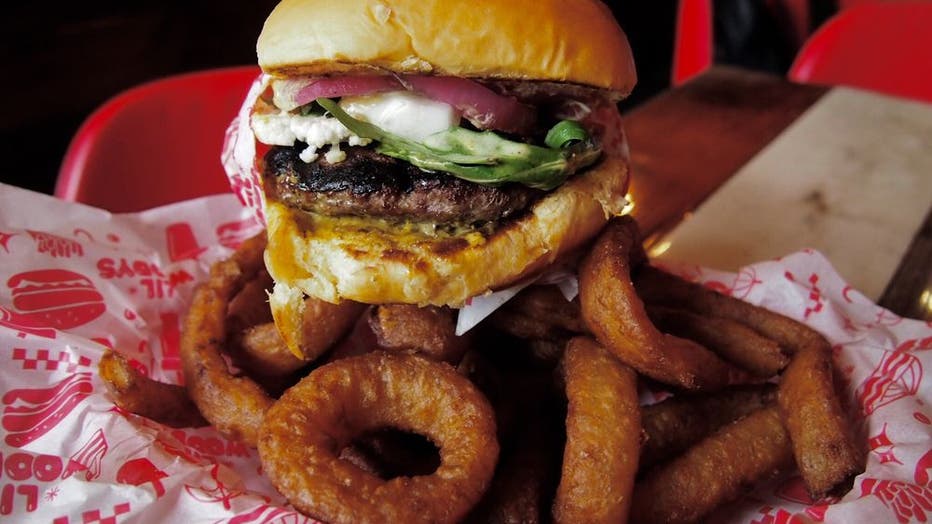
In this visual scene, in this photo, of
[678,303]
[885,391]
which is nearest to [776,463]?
[885,391]

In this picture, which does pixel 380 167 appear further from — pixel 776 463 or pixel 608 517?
pixel 776 463

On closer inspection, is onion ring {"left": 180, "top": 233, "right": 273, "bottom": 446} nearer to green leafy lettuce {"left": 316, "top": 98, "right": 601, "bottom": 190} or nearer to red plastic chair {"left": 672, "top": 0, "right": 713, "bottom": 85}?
green leafy lettuce {"left": 316, "top": 98, "right": 601, "bottom": 190}

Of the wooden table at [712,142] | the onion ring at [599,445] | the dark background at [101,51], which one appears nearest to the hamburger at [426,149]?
the onion ring at [599,445]

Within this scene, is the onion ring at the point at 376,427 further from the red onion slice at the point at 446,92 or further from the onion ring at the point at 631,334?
the red onion slice at the point at 446,92

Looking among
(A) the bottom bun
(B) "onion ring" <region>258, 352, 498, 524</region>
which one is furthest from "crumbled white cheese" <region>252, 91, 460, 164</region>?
(B) "onion ring" <region>258, 352, 498, 524</region>

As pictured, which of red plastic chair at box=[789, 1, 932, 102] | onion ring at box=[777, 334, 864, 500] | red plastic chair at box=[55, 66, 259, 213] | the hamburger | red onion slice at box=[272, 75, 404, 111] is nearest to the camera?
onion ring at box=[777, 334, 864, 500]
